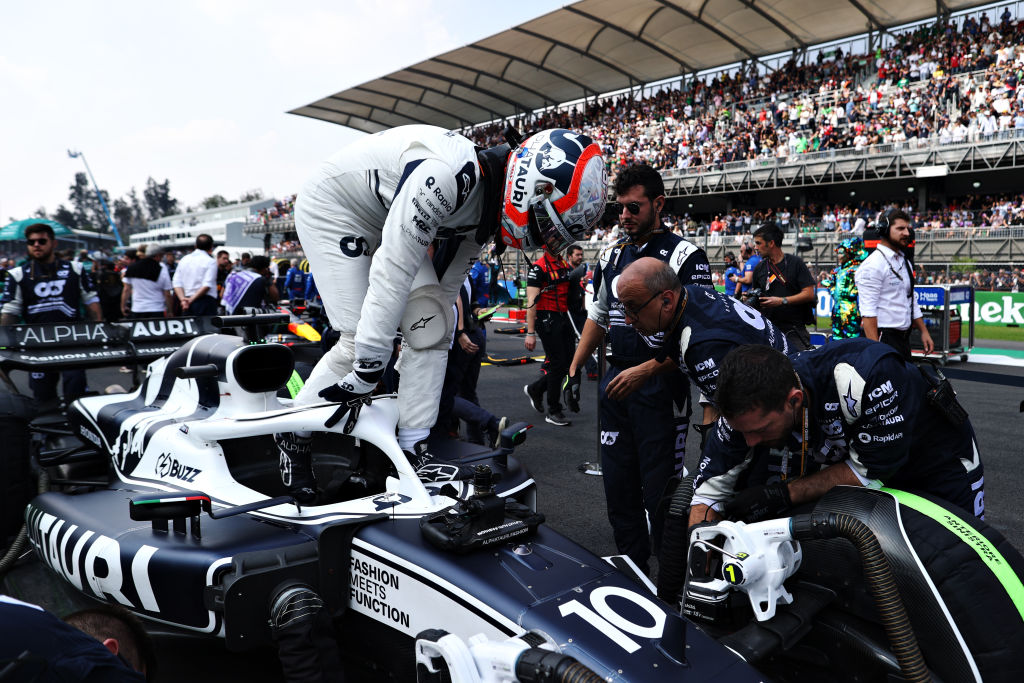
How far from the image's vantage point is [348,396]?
252cm

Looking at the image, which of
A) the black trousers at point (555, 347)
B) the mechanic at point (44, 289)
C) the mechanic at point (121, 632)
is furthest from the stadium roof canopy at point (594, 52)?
the mechanic at point (121, 632)

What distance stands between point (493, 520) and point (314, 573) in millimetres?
587

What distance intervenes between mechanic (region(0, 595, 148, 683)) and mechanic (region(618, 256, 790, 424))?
197 cm

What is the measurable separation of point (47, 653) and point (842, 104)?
28.9m

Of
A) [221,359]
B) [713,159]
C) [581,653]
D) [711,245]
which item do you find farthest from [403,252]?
[713,159]

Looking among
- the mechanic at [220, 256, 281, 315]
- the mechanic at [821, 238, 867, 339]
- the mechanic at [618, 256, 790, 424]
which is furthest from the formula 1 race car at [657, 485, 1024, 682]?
the mechanic at [220, 256, 281, 315]

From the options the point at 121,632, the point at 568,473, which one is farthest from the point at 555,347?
the point at 121,632

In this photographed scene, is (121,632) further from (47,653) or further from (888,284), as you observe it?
(888,284)

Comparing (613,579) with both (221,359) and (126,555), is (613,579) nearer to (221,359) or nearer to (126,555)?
(126,555)

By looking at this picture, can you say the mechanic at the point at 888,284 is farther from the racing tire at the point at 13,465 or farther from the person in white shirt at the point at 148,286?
the person in white shirt at the point at 148,286

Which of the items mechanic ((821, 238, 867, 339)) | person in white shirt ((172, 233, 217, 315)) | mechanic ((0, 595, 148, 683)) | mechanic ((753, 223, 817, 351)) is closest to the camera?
mechanic ((0, 595, 148, 683))

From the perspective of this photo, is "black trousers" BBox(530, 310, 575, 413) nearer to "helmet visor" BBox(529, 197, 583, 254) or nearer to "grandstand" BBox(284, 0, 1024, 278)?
"helmet visor" BBox(529, 197, 583, 254)

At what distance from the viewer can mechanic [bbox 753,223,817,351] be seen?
6.30m

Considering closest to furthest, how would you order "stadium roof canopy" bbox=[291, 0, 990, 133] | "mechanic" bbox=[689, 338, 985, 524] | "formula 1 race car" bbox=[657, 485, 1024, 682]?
1. "formula 1 race car" bbox=[657, 485, 1024, 682]
2. "mechanic" bbox=[689, 338, 985, 524]
3. "stadium roof canopy" bbox=[291, 0, 990, 133]
